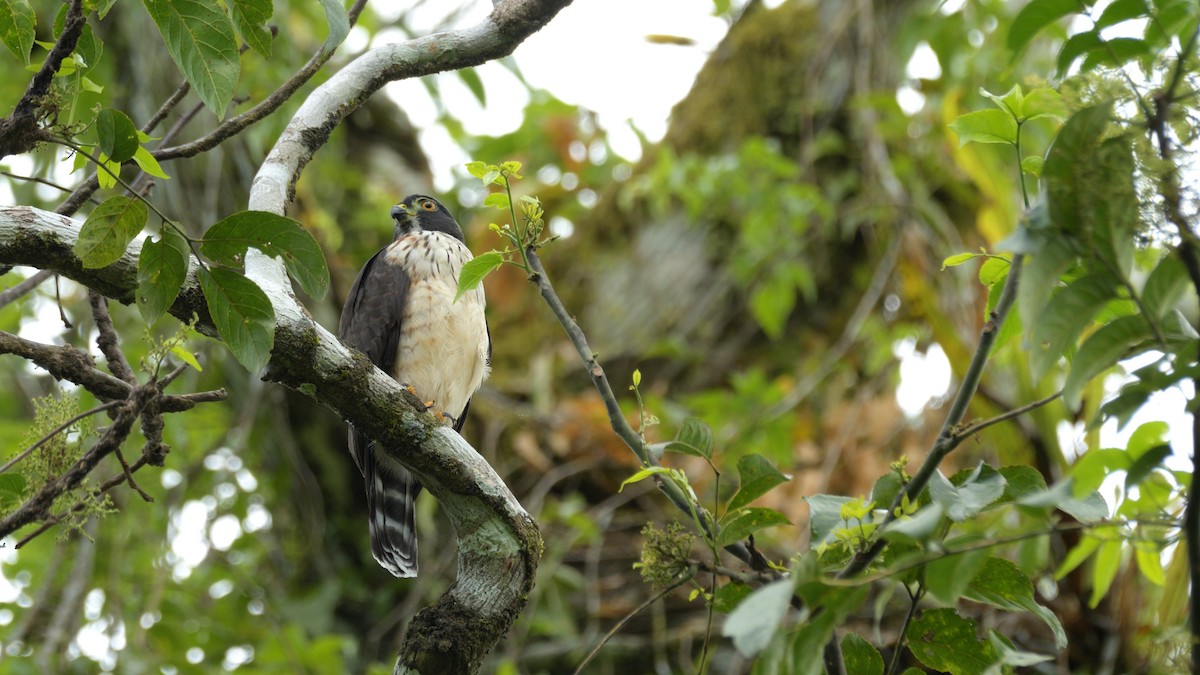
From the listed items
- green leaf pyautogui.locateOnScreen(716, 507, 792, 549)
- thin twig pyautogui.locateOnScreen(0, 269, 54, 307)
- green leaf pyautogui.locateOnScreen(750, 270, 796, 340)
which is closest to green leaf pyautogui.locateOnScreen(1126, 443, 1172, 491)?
green leaf pyautogui.locateOnScreen(716, 507, 792, 549)

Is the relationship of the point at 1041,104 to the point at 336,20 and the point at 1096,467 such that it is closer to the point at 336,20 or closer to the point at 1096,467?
the point at 1096,467

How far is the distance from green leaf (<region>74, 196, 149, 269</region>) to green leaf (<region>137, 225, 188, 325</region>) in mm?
40

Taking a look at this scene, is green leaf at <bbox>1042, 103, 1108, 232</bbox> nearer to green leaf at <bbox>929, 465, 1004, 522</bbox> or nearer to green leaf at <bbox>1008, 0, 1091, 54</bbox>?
green leaf at <bbox>1008, 0, 1091, 54</bbox>

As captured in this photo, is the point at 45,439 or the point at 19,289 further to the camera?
the point at 19,289

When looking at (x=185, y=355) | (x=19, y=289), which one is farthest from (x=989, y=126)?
(x=19, y=289)

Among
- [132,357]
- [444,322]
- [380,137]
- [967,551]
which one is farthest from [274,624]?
[967,551]

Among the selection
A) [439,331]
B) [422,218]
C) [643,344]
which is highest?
[422,218]

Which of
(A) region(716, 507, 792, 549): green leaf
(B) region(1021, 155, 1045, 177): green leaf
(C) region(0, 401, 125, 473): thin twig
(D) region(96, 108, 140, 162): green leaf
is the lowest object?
(A) region(716, 507, 792, 549): green leaf

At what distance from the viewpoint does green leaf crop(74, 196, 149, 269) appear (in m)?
1.93

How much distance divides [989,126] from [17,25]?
6.00 feet

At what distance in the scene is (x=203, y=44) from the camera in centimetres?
208

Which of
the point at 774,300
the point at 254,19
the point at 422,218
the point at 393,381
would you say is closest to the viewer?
the point at 254,19

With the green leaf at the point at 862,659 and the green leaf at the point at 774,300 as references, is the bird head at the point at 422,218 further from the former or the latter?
the green leaf at the point at 862,659

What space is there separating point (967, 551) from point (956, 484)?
0.50m
